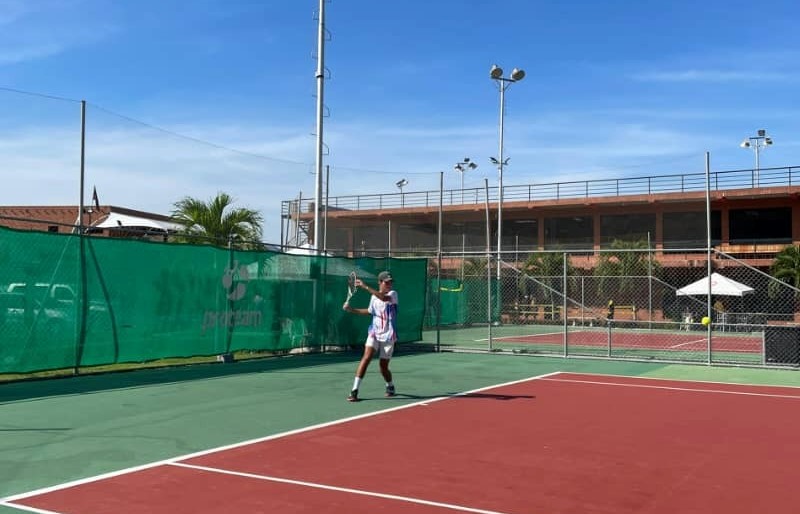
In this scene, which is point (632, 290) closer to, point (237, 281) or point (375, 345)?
point (237, 281)

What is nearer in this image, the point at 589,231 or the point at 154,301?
the point at 154,301

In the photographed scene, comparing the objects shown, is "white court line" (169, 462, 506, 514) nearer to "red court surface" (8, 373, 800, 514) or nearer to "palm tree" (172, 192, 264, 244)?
"red court surface" (8, 373, 800, 514)

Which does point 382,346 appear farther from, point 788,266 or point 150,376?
point 788,266

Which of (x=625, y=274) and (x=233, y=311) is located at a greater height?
(x=625, y=274)

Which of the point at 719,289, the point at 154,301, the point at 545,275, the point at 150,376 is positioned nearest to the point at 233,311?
the point at 154,301

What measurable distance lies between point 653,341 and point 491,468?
67.0 ft

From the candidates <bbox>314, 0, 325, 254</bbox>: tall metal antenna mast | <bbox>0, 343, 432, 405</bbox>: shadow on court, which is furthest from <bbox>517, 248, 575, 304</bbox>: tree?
<bbox>0, 343, 432, 405</bbox>: shadow on court

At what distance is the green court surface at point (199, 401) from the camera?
24.9 feet

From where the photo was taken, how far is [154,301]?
1419 centimetres

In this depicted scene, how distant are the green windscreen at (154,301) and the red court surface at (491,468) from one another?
5.72m

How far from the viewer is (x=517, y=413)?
10586mm

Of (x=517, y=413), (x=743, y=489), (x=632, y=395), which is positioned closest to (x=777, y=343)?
(x=632, y=395)

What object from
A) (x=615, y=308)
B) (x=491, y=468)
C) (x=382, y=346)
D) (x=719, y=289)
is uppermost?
(x=719, y=289)

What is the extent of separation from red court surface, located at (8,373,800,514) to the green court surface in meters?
0.55
